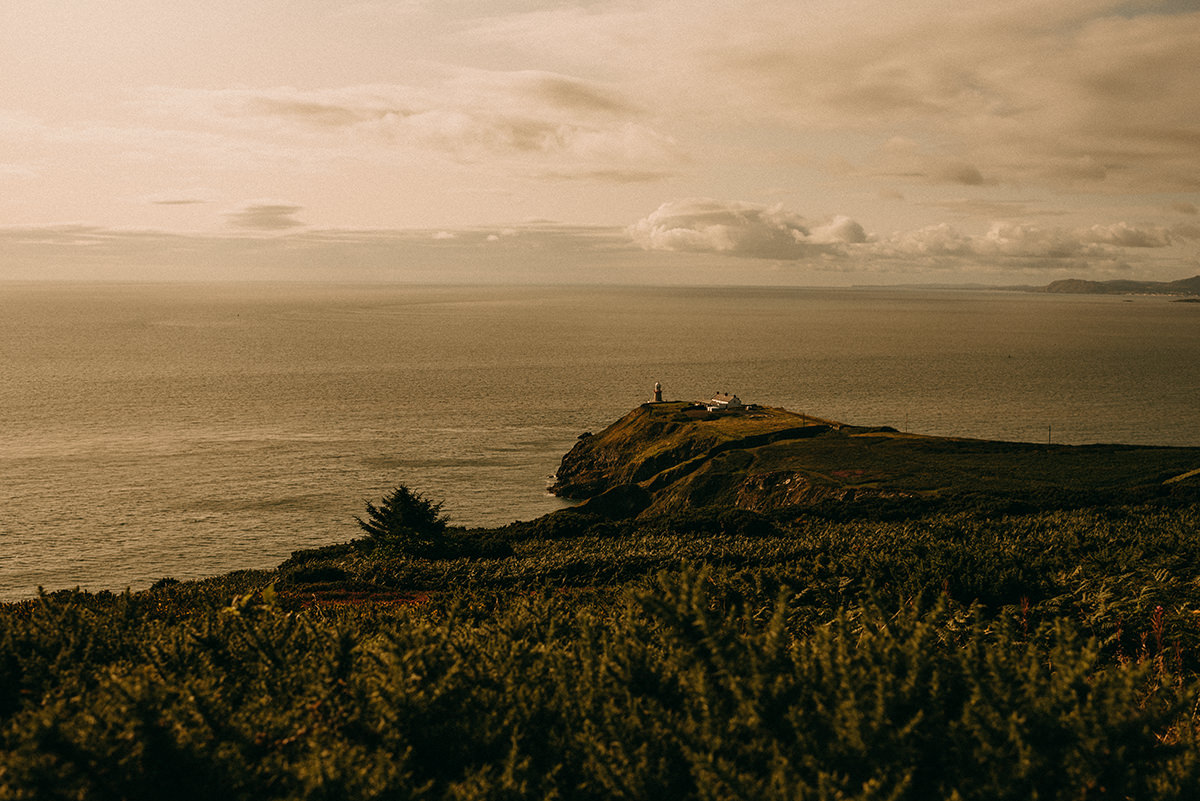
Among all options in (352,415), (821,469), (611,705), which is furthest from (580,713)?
(352,415)

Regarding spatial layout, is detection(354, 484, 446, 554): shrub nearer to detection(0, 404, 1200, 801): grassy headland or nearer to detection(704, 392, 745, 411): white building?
detection(0, 404, 1200, 801): grassy headland

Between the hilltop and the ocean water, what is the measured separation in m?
8.04

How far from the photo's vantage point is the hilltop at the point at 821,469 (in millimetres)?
43656

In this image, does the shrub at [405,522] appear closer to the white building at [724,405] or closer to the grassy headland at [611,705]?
the grassy headland at [611,705]

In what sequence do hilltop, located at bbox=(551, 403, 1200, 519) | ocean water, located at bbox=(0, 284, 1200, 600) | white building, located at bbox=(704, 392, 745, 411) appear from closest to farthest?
hilltop, located at bbox=(551, 403, 1200, 519) < ocean water, located at bbox=(0, 284, 1200, 600) < white building, located at bbox=(704, 392, 745, 411)

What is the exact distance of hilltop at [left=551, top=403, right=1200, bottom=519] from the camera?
43656 mm

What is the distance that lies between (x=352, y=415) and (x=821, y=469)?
63298 millimetres

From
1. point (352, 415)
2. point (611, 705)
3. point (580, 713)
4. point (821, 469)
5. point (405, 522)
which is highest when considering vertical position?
point (611, 705)

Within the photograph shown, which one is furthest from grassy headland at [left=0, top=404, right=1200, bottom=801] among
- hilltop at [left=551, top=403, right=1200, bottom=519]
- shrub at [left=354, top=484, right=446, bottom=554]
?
hilltop at [left=551, top=403, right=1200, bottom=519]

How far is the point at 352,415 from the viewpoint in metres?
98.9

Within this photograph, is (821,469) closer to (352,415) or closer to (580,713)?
(580,713)

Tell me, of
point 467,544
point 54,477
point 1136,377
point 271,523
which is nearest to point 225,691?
point 467,544

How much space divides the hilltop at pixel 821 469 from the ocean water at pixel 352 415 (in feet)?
26.4

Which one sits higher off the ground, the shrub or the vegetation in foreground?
the vegetation in foreground
